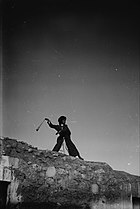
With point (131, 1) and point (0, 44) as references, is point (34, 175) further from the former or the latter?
point (131, 1)

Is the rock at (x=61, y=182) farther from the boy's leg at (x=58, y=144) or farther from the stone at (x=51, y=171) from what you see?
the boy's leg at (x=58, y=144)

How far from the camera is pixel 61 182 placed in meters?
4.07

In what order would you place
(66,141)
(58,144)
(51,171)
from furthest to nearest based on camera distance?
1. (66,141)
2. (58,144)
3. (51,171)

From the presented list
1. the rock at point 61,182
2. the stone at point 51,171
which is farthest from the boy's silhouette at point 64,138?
the stone at point 51,171

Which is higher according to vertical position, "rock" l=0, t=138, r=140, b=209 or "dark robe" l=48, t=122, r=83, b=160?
"dark robe" l=48, t=122, r=83, b=160

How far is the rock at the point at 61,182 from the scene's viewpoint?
378 centimetres

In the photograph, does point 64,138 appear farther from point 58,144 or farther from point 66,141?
point 58,144

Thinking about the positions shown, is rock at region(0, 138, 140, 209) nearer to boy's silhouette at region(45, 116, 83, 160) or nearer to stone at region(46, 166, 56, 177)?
stone at region(46, 166, 56, 177)

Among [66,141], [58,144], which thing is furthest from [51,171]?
[66,141]

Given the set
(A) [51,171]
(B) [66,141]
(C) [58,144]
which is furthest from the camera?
(B) [66,141]

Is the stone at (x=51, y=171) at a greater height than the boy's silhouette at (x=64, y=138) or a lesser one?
lesser

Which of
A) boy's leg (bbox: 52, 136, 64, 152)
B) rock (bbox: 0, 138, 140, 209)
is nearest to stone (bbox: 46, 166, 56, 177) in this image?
rock (bbox: 0, 138, 140, 209)

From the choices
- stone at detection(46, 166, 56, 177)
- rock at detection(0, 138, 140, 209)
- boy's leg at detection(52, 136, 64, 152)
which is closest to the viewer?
rock at detection(0, 138, 140, 209)

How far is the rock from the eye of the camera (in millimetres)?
3775
